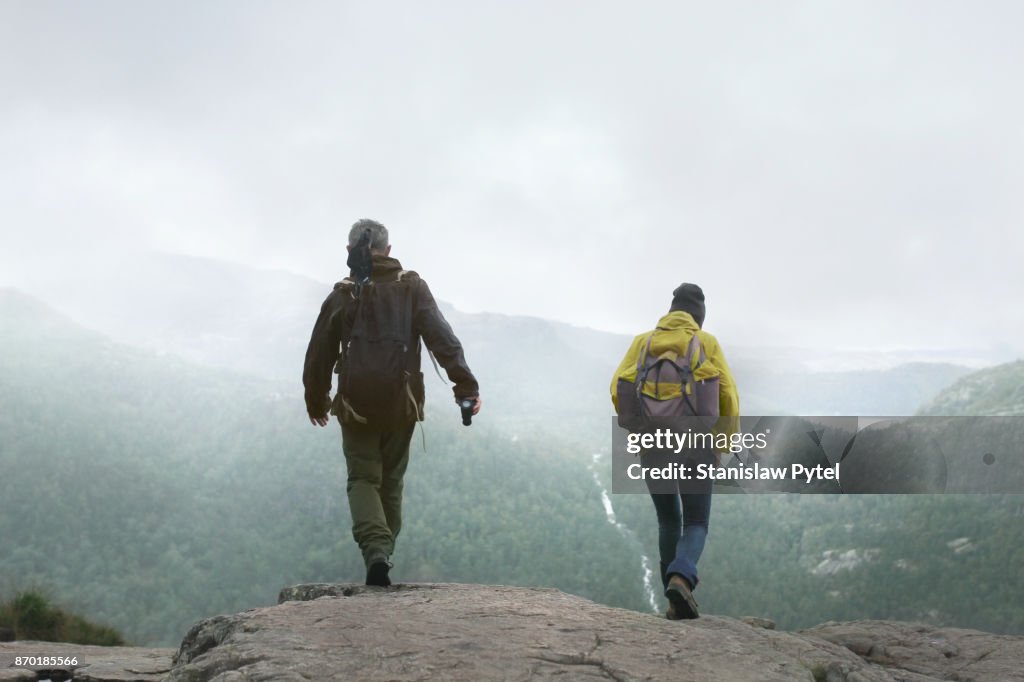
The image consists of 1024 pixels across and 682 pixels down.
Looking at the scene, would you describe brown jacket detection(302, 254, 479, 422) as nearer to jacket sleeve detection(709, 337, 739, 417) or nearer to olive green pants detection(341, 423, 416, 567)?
olive green pants detection(341, 423, 416, 567)

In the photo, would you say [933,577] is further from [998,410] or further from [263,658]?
[263,658]

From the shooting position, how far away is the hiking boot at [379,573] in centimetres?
A: 611

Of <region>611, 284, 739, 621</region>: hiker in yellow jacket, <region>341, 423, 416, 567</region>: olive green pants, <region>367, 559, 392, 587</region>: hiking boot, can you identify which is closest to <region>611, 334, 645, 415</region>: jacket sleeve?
<region>611, 284, 739, 621</region>: hiker in yellow jacket

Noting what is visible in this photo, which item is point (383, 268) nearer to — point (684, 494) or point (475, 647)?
point (684, 494)

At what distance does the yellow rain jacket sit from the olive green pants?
1832mm

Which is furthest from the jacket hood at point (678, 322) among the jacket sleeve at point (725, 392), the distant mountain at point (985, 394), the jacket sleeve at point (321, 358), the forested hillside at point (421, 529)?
the distant mountain at point (985, 394)

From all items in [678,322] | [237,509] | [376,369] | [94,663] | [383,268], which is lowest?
[237,509]

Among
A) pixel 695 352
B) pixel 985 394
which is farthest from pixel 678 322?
pixel 985 394

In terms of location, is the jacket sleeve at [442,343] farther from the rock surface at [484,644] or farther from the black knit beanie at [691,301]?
the black knit beanie at [691,301]

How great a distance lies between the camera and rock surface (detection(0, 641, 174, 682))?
6105 mm

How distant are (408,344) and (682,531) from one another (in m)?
2.65

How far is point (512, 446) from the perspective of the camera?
6594cm

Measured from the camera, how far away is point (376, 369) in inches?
241

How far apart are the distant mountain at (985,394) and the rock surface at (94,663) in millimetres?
66996
